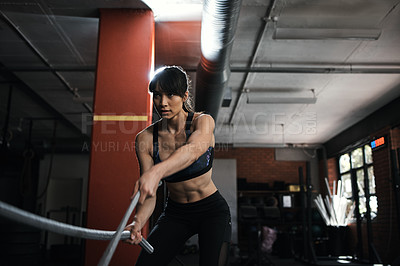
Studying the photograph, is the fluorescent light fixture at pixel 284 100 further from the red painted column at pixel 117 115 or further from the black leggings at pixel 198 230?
the black leggings at pixel 198 230

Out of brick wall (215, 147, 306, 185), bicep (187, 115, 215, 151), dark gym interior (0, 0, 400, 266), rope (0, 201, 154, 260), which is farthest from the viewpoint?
brick wall (215, 147, 306, 185)

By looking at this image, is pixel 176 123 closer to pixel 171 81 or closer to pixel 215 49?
pixel 171 81

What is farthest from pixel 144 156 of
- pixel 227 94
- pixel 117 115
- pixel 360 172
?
pixel 360 172

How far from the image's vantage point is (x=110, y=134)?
153 inches

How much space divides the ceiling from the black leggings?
2978mm

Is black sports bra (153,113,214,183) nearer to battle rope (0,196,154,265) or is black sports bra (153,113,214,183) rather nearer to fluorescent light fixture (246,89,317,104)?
battle rope (0,196,154,265)

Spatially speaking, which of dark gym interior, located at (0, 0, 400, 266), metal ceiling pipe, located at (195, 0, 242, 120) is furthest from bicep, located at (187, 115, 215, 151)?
metal ceiling pipe, located at (195, 0, 242, 120)

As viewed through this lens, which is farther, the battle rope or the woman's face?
the woman's face

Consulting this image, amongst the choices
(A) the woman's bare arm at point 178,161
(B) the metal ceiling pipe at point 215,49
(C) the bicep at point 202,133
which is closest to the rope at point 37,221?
(A) the woman's bare arm at point 178,161

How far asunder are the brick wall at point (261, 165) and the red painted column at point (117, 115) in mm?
8100

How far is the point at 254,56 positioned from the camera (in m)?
5.68

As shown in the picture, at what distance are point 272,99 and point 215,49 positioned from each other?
10.7ft

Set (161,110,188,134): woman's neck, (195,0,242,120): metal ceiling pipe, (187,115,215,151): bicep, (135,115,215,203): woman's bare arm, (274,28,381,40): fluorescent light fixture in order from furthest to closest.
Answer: (274,28,381,40): fluorescent light fixture, (195,0,242,120): metal ceiling pipe, (161,110,188,134): woman's neck, (187,115,215,151): bicep, (135,115,215,203): woman's bare arm

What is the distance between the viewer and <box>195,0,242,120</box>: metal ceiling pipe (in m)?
3.23
